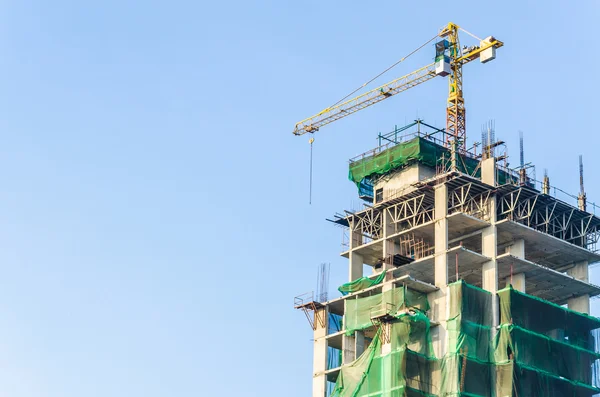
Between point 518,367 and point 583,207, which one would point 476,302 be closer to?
point 518,367

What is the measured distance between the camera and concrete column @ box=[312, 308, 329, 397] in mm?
148750

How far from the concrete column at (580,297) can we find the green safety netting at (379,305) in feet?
57.3

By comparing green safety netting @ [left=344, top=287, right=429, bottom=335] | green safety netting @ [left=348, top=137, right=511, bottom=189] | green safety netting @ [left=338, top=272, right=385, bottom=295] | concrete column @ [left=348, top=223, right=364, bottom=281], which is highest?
green safety netting @ [left=348, top=137, right=511, bottom=189]

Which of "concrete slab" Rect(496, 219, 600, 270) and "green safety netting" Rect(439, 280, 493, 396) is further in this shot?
"concrete slab" Rect(496, 219, 600, 270)

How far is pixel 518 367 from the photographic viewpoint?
459 feet

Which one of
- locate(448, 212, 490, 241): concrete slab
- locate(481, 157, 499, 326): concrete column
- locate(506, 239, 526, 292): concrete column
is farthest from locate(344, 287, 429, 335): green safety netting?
locate(506, 239, 526, 292): concrete column

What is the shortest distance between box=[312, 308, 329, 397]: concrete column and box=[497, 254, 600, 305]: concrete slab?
1890 centimetres

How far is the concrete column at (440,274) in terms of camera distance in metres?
142

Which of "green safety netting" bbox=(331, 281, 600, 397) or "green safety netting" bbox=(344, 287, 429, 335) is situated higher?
"green safety netting" bbox=(344, 287, 429, 335)

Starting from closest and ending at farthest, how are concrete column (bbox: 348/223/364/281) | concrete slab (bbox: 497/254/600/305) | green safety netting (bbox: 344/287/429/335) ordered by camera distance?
green safety netting (bbox: 344/287/429/335) → concrete slab (bbox: 497/254/600/305) → concrete column (bbox: 348/223/364/281)

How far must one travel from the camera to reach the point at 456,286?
14162cm

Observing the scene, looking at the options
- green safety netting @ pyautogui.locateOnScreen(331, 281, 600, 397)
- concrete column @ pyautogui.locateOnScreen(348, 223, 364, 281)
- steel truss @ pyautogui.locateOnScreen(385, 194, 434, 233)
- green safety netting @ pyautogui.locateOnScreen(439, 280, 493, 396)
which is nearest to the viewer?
green safety netting @ pyautogui.locateOnScreen(439, 280, 493, 396)

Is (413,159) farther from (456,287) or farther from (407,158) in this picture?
(456,287)

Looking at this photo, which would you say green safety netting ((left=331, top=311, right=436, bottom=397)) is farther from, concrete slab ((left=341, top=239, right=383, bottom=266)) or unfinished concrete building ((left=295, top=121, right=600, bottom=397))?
concrete slab ((left=341, top=239, right=383, bottom=266))
